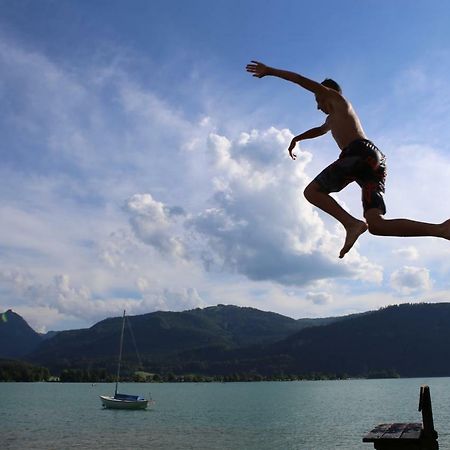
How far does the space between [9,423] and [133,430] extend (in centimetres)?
2591

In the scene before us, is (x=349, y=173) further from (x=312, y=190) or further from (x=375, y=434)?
(x=375, y=434)

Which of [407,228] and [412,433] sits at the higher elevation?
[407,228]

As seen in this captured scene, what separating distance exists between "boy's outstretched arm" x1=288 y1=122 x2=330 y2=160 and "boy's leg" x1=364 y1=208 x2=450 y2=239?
1335 millimetres

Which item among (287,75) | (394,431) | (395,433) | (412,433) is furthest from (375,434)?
(287,75)

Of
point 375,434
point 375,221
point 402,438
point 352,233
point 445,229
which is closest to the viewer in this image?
point 445,229

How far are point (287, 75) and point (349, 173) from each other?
116cm

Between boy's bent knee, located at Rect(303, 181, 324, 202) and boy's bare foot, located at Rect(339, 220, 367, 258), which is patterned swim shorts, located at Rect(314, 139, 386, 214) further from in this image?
boy's bare foot, located at Rect(339, 220, 367, 258)

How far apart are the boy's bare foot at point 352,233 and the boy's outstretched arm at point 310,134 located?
3.86 feet

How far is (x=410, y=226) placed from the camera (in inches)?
213

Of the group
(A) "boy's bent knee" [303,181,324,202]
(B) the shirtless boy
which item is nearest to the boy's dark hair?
(B) the shirtless boy

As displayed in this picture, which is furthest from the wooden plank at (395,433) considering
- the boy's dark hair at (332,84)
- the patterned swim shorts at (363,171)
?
the boy's dark hair at (332,84)

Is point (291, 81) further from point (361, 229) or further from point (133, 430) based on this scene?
point (133, 430)

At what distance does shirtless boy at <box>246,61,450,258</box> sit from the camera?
5.46 metres

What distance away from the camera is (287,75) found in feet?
18.4
